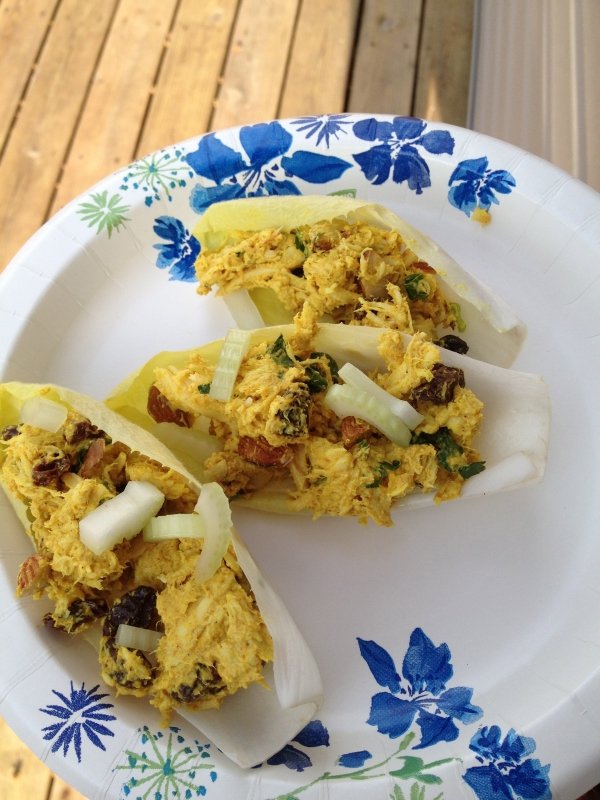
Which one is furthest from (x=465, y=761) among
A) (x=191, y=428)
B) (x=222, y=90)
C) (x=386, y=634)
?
(x=222, y=90)

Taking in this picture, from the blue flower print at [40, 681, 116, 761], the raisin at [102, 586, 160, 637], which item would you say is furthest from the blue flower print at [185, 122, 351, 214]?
the blue flower print at [40, 681, 116, 761]

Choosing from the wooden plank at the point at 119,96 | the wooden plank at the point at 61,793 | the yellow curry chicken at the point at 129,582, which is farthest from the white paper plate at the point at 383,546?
the wooden plank at the point at 119,96

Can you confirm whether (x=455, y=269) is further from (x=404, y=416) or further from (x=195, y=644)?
(x=195, y=644)

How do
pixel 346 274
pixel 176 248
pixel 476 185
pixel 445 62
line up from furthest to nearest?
pixel 445 62 → pixel 176 248 → pixel 476 185 → pixel 346 274

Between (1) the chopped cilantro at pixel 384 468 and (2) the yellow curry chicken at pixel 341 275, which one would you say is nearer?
(1) the chopped cilantro at pixel 384 468

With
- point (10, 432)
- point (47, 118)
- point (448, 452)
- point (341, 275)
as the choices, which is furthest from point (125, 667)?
point (47, 118)

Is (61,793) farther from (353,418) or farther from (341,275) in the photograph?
(341,275)

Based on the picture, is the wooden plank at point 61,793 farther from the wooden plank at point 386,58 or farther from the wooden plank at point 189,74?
the wooden plank at point 386,58
